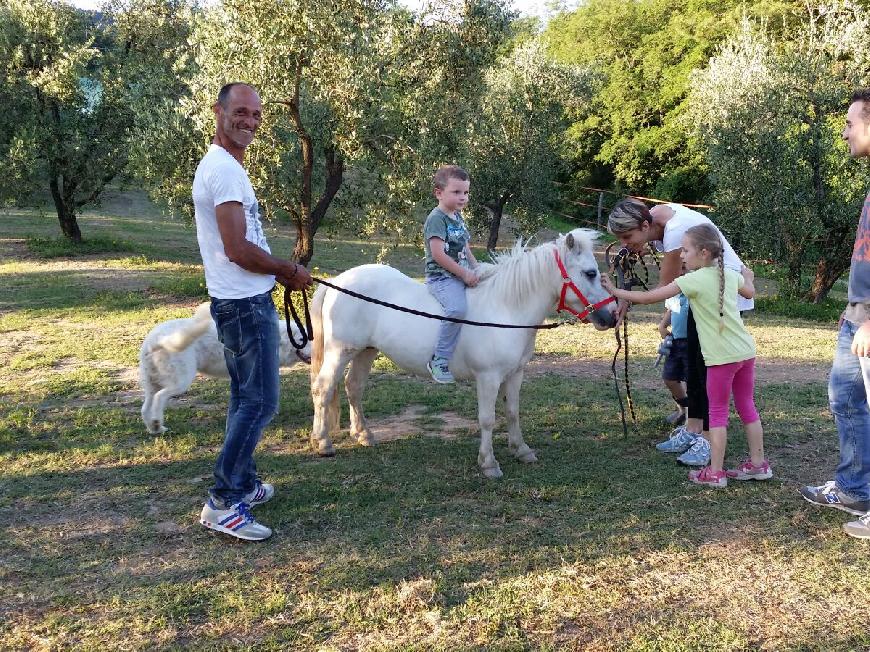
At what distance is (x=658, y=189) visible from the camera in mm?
→ 32250

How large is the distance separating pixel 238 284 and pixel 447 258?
5.72ft

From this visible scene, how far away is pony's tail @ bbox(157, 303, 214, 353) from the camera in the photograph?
19.4 ft

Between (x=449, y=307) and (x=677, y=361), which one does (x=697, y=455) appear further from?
(x=449, y=307)

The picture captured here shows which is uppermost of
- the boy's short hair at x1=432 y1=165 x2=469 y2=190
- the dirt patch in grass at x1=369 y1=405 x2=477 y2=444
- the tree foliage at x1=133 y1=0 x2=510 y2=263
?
the tree foliage at x1=133 y1=0 x2=510 y2=263

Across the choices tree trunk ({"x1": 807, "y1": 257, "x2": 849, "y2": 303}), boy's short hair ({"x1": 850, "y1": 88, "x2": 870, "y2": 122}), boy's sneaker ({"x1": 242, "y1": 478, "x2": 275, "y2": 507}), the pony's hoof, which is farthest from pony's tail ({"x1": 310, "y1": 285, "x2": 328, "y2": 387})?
tree trunk ({"x1": 807, "y1": 257, "x2": 849, "y2": 303})

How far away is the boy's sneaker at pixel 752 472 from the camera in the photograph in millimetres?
4910

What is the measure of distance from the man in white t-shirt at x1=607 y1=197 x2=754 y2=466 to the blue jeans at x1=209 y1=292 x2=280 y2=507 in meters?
2.56

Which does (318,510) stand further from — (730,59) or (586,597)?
(730,59)

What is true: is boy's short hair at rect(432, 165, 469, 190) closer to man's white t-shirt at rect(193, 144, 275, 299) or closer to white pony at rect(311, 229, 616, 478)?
white pony at rect(311, 229, 616, 478)

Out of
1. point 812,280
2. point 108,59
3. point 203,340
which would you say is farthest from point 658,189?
point 203,340

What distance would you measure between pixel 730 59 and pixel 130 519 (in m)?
18.3

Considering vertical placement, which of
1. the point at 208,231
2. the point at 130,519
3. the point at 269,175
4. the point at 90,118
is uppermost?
the point at 90,118

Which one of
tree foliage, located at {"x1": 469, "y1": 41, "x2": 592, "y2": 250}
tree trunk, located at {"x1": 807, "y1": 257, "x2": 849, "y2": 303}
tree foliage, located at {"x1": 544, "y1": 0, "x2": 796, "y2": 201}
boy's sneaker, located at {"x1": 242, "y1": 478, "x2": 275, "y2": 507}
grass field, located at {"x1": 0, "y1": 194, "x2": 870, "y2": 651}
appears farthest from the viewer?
tree foliage, located at {"x1": 544, "y1": 0, "x2": 796, "y2": 201}

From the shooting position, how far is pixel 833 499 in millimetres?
4426
